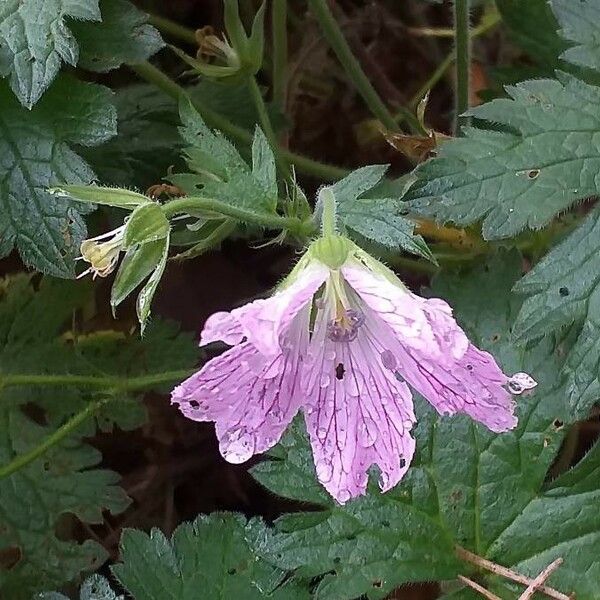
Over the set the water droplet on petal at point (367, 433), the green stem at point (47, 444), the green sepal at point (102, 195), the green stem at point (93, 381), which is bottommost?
the green stem at point (47, 444)

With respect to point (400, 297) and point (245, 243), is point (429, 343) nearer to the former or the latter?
point (400, 297)

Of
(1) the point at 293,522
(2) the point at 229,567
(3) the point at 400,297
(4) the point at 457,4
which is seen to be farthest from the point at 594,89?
(2) the point at 229,567

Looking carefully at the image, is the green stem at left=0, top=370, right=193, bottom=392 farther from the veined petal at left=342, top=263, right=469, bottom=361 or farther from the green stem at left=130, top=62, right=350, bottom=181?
the veined petal at left=342, top=263, right=469, bottom=361

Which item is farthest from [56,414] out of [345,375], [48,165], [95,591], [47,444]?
[345,375]

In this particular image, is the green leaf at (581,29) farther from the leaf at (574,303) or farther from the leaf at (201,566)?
the leaf at (201,566)

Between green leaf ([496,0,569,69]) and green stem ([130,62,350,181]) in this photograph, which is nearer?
green stem ([130,62,350,181])

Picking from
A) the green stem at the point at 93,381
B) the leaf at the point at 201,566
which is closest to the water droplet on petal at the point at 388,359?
the leaf at the point at 201,566

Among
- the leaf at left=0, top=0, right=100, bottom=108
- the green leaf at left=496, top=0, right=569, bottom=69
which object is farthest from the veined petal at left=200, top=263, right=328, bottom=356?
the green leaf at left=496, top=0, right=569, bottom=69
